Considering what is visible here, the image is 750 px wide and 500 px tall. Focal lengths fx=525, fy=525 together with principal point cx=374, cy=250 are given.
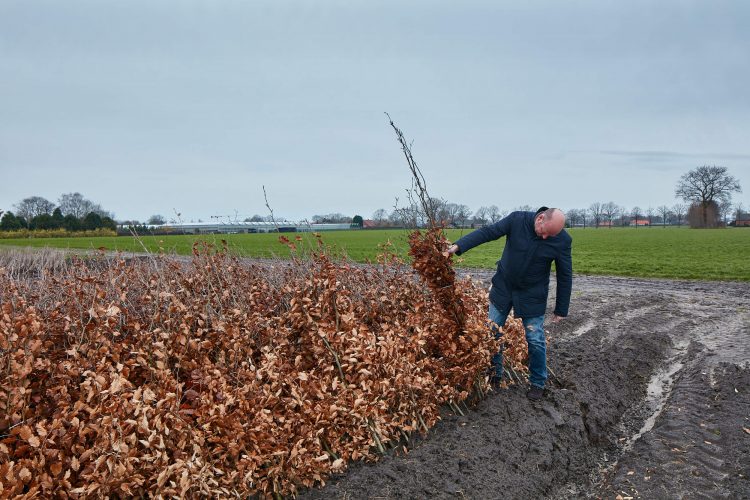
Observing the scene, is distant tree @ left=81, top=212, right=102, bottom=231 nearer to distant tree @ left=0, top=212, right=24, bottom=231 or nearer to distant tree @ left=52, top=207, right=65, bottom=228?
distant tree @ left=52, top=207, right=65, bottom=228

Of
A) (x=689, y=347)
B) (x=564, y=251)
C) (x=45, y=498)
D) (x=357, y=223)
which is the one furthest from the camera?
(x=357, y=223)

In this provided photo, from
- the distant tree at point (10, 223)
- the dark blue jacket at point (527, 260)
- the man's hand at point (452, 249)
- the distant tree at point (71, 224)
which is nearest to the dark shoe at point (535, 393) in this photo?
the dark blue jacket at point (527, 260)

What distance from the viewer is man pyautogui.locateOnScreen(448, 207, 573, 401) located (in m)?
5.36

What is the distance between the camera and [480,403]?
545cm

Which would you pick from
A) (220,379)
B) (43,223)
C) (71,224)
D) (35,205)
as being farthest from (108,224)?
(220,379)

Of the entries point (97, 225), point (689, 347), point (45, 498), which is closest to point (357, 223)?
point (97, 225)

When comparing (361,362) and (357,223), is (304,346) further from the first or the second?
(357,223)

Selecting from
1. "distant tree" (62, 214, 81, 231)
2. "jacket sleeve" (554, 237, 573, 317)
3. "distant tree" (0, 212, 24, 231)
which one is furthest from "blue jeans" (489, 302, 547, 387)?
"distant tree" (0, 212, 24, 231)

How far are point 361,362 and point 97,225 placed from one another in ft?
179

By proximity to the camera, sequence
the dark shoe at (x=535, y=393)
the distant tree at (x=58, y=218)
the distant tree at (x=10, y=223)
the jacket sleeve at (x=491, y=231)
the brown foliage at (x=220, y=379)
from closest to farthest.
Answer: the brown foliage at (x=220, y=379)
the jacket sleeve at (x=491, y=231)
the dark shoe at (x=535, y=393)
the distant tree at (x=10, y=223)
the distant tree at (x=58, y=218)

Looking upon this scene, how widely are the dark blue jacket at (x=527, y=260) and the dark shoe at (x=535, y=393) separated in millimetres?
826

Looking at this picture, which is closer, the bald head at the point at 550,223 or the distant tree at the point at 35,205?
the bald head at the point at 550,223

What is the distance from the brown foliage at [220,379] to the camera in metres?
3.32

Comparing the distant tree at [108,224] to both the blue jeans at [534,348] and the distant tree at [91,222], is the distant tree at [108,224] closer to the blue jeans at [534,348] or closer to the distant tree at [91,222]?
the distant tree at [91,222]
